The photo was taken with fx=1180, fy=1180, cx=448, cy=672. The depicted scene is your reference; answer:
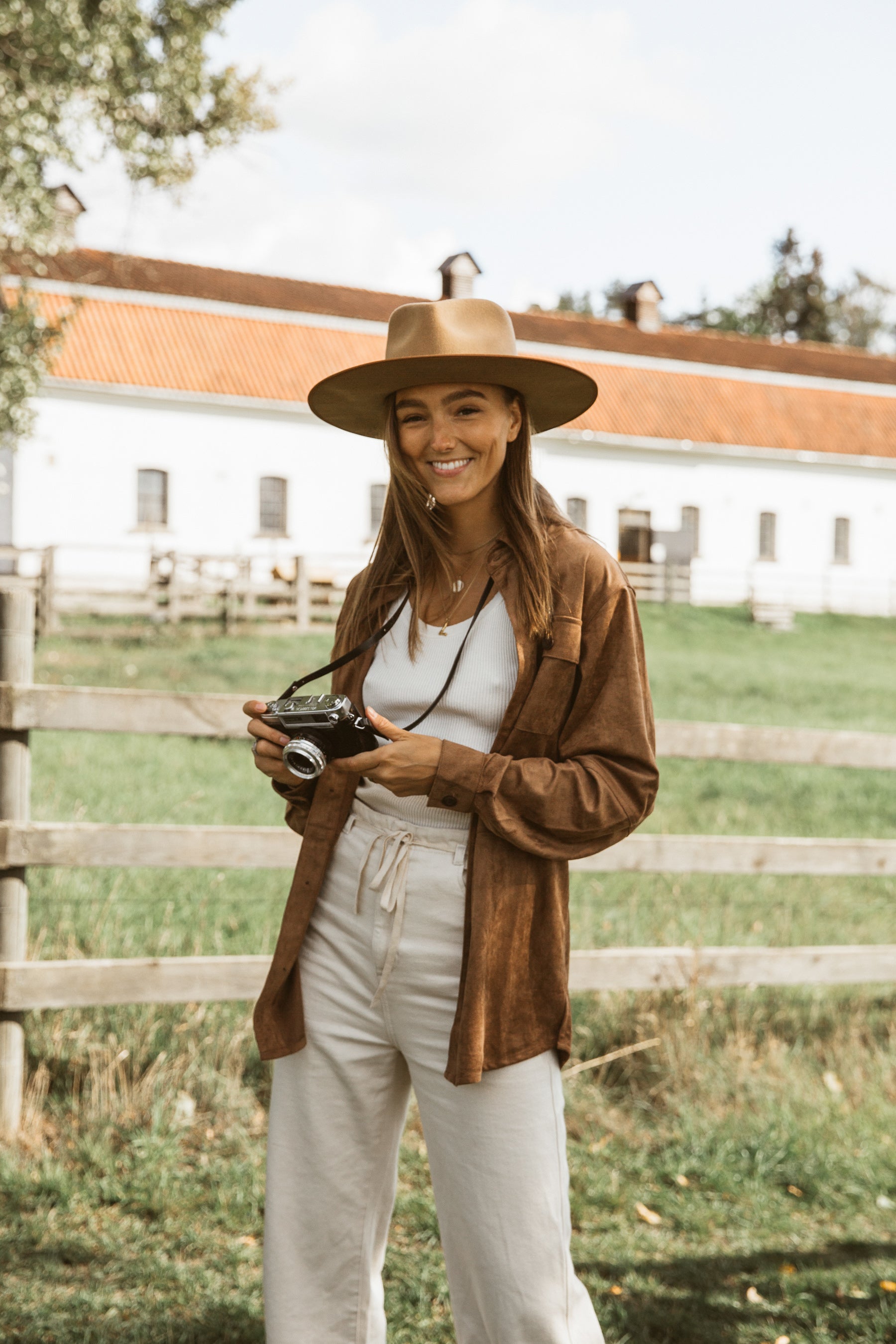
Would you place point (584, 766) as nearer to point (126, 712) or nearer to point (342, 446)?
point (126, 712)

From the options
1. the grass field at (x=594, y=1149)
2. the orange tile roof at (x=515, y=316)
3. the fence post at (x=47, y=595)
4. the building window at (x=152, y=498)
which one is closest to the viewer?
the grass field at (x=594, y=1149)

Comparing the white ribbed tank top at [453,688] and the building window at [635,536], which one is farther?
the building window at [635,536]

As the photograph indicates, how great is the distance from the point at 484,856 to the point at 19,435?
45.1 ft

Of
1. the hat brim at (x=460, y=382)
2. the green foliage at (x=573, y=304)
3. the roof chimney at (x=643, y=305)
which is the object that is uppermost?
the green foliage at (x=573, y=304)

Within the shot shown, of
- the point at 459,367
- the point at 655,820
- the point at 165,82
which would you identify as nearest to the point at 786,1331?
the point at 459,367

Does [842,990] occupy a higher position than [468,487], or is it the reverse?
[468,487]

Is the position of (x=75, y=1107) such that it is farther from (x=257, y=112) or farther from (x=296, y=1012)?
(x=257, y=112)

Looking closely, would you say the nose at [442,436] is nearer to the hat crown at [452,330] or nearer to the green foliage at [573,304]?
the hat crown at [452,330]

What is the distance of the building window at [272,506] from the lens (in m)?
28.7

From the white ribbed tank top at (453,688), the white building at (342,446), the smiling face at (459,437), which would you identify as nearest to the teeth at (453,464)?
the smiling face at (459,437)

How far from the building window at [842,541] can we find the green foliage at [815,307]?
3147cm

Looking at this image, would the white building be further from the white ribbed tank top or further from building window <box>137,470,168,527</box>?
the white ribbed tank top

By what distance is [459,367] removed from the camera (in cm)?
204

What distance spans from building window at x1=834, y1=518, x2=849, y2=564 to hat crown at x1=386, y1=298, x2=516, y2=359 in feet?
110
